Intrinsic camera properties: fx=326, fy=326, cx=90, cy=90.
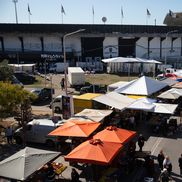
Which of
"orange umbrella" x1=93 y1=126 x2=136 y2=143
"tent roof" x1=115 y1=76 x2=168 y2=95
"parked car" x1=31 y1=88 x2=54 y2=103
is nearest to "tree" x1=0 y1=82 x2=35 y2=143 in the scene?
"orange umbrella" x1=93 y1=126 x2=136 y2=143

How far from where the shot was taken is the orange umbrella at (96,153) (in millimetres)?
13656

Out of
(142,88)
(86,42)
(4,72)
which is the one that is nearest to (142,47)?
(86,42)

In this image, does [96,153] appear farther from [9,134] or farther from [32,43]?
[32,43]

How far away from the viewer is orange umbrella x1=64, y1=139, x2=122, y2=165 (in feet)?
44.8

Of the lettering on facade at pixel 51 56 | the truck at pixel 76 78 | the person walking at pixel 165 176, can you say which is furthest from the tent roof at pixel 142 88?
the lettering on facade at pixel 51 56

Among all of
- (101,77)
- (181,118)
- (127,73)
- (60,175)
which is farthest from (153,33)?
(60,175)

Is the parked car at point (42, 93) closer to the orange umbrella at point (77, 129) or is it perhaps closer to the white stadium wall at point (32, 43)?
the orange umbrella at point (77, 129)

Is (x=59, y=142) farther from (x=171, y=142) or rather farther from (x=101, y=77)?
(x=101, y=77)

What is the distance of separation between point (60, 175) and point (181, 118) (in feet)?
43.0

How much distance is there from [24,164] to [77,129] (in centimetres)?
508

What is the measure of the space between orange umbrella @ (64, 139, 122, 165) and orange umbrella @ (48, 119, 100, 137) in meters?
2.48

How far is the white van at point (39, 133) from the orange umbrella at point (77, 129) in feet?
5.67

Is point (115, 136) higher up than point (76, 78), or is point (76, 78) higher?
point (115, 136)

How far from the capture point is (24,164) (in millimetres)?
13086
